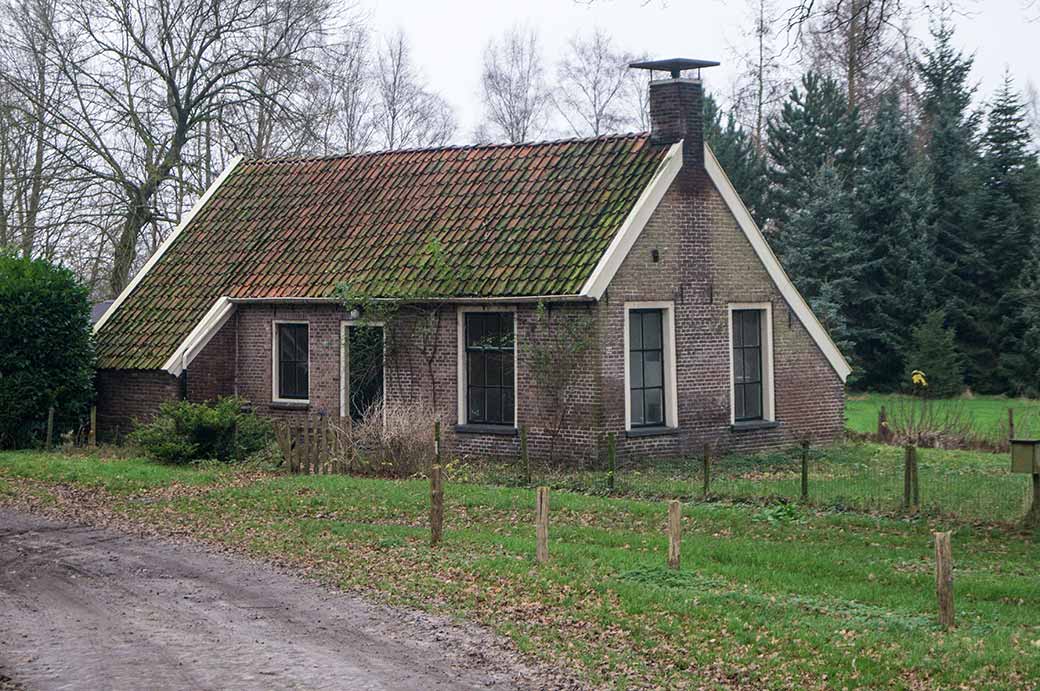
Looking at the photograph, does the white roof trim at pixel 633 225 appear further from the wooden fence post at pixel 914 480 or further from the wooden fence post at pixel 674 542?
the wooden fence post at pixel 674 542

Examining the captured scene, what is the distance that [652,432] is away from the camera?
2356 cm

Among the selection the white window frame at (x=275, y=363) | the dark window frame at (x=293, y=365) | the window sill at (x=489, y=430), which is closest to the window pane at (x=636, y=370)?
the window sill at (x=489, y=430)

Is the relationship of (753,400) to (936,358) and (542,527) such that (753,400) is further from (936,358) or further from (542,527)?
(936,358)

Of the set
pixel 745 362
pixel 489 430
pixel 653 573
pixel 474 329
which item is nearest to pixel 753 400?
pixel 745 362

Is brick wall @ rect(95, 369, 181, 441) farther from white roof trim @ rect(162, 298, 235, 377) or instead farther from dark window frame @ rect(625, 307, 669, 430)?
dark window frame @ rect(625, 307, 669, 430)

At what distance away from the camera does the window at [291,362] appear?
2677 centimetres

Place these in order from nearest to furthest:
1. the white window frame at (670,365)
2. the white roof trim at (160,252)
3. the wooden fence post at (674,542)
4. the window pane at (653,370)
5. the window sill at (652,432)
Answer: the wooden fence post at (674,542) < the window sill at (652,432) < the window pane at (653,370) < the white window frame at (670,365) < the white roof trim at (160,252)

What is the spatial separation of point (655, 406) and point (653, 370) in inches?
25.3

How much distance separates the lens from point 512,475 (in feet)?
72.2

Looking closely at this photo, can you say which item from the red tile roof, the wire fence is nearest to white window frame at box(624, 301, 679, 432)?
the wire fence

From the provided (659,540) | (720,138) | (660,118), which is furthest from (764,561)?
(720,138)

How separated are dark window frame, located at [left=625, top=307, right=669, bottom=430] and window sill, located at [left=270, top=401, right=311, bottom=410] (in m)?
6.79

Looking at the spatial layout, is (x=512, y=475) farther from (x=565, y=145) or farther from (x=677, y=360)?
(x=565, y=145)

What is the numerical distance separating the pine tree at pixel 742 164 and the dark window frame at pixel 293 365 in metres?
29.5
